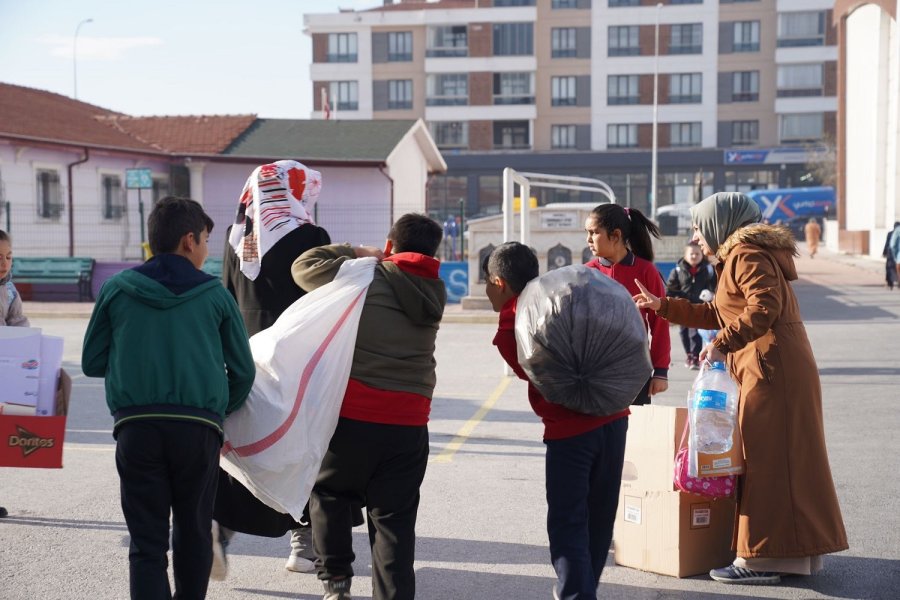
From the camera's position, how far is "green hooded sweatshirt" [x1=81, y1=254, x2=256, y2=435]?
375 cm

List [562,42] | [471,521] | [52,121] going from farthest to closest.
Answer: [562,42], [52,121], [471,521]

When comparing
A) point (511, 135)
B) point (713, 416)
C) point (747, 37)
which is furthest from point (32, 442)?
point (747, 37)

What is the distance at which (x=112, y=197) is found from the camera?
29406 mm

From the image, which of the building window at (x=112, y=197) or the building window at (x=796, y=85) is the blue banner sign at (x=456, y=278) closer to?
the building window at (x=112, y=197)

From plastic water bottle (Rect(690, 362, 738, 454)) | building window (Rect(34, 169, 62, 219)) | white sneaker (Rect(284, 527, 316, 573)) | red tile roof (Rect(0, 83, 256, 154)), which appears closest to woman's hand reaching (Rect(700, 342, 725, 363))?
plastic water bottle (Rect(690, 362, 738, 454))

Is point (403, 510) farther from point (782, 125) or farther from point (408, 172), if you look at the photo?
point (782, 125)

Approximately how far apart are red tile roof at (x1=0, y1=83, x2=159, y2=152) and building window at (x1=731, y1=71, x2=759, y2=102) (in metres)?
42.9

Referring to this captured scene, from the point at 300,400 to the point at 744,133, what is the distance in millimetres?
64168

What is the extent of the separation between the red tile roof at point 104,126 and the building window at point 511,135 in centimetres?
3315

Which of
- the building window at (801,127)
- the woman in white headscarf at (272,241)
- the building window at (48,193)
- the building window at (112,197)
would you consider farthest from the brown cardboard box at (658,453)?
the building window at (801,127)

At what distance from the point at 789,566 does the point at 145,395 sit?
307 centimetres

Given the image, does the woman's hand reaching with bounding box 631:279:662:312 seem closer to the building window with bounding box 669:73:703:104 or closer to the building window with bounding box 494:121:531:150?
the building window with bounding box 494:121:531:150

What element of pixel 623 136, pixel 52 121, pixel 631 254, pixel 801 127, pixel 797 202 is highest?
pixel 801 127

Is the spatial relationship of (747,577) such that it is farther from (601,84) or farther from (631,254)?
(601,84)
